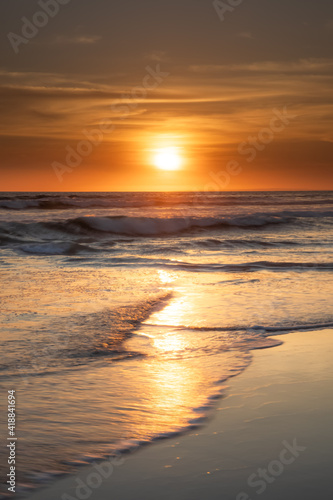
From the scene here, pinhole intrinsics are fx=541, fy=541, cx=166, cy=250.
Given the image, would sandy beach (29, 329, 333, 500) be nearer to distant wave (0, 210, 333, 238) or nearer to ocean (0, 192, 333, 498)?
ocean (0, 192, 333, 498)

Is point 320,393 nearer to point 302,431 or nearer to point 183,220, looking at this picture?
point 302,431

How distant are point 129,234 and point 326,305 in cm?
2130

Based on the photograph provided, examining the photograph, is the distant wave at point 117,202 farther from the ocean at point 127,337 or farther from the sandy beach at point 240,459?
the sandy beach at point 240,459

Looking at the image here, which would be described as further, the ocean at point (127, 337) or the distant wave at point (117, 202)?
the distant wave at point (117, 202)

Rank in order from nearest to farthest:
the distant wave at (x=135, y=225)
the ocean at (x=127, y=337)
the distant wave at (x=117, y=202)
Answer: the ocean at (x=127, y=337)
the distant wave at (x=135, y=225)
the distant wave at (x=117, y=202)

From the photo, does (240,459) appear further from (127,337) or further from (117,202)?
(117,202)

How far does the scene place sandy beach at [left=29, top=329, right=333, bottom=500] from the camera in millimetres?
3049

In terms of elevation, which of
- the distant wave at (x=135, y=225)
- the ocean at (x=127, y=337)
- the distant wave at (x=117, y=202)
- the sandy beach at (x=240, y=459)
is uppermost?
the distant wave at (x=117, y=202)

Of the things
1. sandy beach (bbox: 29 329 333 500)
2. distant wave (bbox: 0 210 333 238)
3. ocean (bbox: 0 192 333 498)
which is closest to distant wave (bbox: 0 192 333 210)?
distant wave (bbox: 0 210 333 238)

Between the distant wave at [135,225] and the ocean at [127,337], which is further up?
the distant wave at [135,225]

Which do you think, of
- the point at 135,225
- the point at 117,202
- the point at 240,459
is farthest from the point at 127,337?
the point at 117,202

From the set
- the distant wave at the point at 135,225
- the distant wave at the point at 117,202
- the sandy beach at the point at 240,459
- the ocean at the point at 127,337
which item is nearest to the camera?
the sandy beach at the point at 240,459

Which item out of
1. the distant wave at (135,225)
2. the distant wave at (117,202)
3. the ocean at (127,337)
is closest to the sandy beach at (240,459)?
the ocean at (127,337)

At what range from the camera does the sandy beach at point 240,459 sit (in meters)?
3.05
